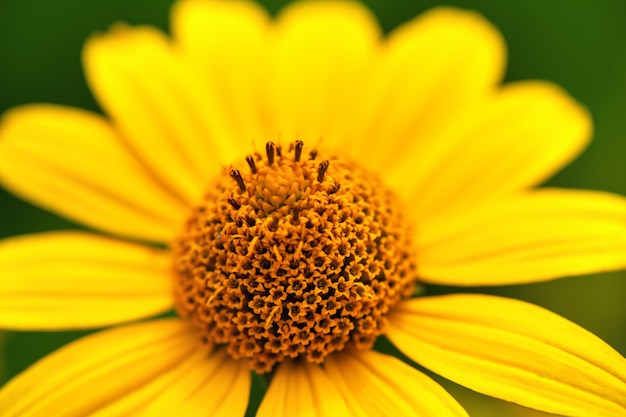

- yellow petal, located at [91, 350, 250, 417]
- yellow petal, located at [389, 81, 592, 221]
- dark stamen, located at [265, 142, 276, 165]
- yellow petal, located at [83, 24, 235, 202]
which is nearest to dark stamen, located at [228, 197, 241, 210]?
dark stamen, located at [265, 142, 276, 165]

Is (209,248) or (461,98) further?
(461,98)

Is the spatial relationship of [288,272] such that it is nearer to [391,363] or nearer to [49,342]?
[391,363]

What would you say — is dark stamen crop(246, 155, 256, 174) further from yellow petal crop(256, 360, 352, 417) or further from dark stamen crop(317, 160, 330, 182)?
yellow petal crop(256, 360, 352, 417)

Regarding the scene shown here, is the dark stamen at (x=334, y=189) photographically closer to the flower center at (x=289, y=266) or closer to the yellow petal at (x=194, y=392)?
the flower center at (x=289, y=266)

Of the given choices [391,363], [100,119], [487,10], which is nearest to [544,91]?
[487,10]

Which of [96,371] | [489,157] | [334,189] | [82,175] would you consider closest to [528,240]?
[489,157]

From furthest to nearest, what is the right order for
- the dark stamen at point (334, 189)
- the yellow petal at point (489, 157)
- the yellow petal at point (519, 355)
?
1. the yellow petal at point (489, 157)
2. the dark stamen at point (334, 189)
3. the yellow petal at point (519, 355)

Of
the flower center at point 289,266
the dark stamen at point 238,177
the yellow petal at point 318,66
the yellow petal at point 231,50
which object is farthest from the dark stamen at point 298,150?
the yellow petal at point 231,50
